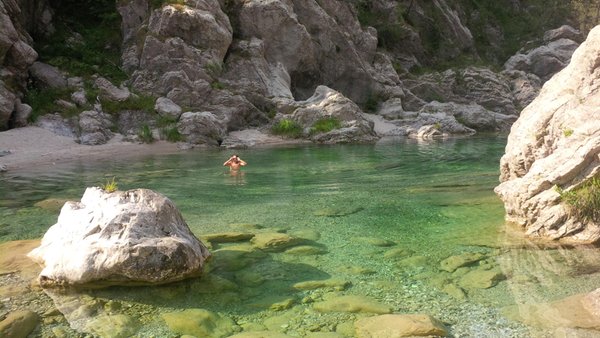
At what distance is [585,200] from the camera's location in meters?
9.15

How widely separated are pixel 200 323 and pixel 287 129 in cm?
3107

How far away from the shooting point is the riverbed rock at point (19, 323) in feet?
19.9

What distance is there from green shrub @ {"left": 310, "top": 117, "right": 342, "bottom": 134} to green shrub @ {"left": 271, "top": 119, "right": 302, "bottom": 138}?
1074 millimetres

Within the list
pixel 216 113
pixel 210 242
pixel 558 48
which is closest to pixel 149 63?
pixel 216 113

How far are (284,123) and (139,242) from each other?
30194 millimetres

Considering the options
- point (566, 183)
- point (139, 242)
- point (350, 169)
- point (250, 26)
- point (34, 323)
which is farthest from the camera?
point (250, 26)

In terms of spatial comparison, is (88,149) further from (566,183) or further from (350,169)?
(566,183)

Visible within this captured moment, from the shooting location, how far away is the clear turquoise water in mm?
6906

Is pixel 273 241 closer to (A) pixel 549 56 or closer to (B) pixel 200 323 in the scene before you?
(B) pixel 200 323

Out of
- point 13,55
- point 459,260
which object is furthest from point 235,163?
point 13,55

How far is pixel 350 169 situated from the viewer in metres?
22.1

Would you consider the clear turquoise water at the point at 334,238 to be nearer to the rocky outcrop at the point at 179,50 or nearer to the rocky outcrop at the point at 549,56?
the rocky outcrop at the point at 179,50

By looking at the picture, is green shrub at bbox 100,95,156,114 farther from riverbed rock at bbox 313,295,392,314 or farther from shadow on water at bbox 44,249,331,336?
riverbed rock at bbox 313,295,392,314

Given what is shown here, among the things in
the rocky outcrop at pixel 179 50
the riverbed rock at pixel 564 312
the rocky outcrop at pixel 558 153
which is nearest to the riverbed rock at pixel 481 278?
the riverbed rock at pixel 564 312
